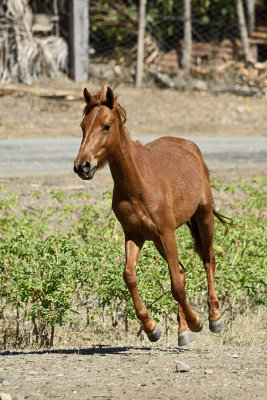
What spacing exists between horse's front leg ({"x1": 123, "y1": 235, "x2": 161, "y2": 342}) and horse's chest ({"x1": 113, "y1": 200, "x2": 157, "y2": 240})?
0.14 metres

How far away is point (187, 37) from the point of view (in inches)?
733

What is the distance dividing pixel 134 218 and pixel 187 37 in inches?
535

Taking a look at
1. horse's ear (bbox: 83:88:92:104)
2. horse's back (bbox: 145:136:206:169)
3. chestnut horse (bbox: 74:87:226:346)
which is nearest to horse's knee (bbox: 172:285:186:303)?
chestnut horse (bbox: 74:87:226:346)

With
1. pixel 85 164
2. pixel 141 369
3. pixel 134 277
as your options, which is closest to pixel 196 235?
pixel 134 277

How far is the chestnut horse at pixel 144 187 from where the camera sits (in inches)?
212

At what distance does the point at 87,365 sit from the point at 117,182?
4.48 feet

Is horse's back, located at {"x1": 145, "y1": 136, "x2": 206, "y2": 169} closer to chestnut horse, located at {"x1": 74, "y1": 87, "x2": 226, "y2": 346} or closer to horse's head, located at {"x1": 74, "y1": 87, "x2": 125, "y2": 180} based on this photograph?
chestnut horse, located at {"x1": 74, "y1": 87, "x2": 226, "y2": 346}

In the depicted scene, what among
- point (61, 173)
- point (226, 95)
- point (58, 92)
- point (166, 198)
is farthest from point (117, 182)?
point (226, 95)

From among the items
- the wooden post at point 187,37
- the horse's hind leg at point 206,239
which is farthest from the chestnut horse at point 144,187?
the wooden post at point 187,37

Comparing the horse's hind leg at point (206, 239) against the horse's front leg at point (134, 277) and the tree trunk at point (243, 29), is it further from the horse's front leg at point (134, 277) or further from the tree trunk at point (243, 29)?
the tree trunk at point (243, 29)

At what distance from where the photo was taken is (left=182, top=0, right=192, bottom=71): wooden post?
18.4 meters

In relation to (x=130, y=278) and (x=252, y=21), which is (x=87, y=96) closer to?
(x=130, y=278)

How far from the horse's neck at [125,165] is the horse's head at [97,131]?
13cm

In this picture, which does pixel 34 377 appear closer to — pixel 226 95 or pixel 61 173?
pixel 61 173
